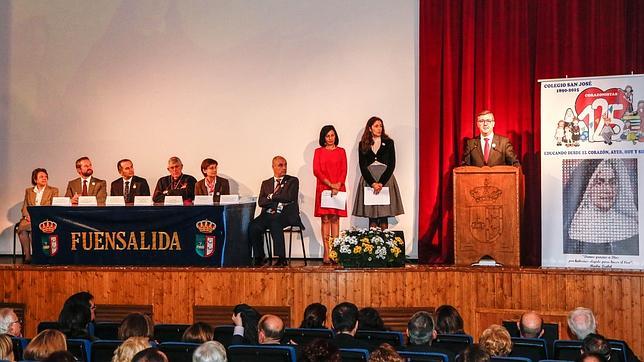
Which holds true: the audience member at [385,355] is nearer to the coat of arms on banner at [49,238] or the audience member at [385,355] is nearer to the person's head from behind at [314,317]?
the person's head from behind at [314,317]

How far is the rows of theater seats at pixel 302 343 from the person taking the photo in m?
4.91

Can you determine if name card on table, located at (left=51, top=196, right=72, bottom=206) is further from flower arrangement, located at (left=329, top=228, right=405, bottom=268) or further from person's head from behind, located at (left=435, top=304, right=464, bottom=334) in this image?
person's head from behind, located at (left=435, top=304, right=464, bottom=334)

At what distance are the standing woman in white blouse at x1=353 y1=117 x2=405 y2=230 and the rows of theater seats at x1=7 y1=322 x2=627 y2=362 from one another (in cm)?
380

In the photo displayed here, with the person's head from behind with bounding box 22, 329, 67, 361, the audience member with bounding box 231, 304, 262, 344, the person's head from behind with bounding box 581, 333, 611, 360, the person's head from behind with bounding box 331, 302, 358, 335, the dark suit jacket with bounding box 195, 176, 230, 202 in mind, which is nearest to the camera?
the person's head from behind with bounding box 22, 329, 67, 361

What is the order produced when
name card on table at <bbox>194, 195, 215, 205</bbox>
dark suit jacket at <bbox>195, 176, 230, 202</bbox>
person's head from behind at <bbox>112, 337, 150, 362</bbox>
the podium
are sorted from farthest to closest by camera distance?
dark suit jacket at <bbox>195, 176, 230, 202</bbox> → name card on table at <bbox>194, 195, 215, 205</bbox> → the podium → person's head from behind at <bbox>112, 337, 150, 362</bbox>

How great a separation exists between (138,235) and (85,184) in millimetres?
1646

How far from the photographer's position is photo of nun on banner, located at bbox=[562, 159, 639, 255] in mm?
8781

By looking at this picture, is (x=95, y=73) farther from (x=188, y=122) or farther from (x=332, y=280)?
(x=332, y=280)

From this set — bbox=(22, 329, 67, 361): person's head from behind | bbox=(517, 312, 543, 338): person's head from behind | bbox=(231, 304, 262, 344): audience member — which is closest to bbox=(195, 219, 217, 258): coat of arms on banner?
bbox=(231, 304, 262, 344): audience member

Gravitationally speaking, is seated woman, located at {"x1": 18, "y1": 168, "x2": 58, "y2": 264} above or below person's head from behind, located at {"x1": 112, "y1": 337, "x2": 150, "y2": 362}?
above

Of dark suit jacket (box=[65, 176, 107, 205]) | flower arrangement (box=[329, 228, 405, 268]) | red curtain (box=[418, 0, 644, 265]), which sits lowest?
flower arrangement (box=[329, 228, 405, 268])

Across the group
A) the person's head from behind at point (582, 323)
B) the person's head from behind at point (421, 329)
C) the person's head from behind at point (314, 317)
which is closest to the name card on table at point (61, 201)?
the person's head from behind at point (314, 317)

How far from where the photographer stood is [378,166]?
390 inches

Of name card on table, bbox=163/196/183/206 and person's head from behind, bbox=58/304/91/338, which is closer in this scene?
person's head from behind, bbox=58/304/91/338
